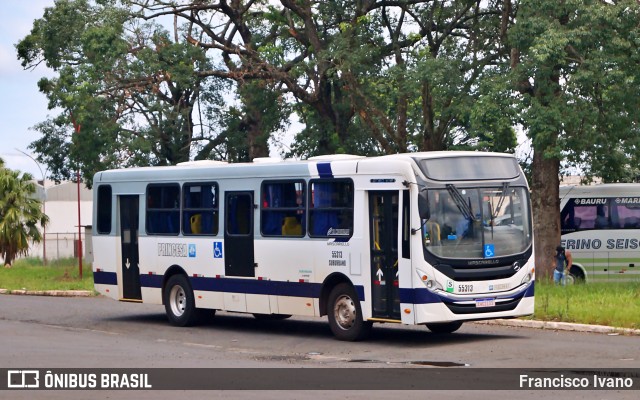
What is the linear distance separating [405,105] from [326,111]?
18.0 ft

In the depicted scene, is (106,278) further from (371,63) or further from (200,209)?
(371,63)

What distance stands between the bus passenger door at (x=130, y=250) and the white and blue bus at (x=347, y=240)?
39cm

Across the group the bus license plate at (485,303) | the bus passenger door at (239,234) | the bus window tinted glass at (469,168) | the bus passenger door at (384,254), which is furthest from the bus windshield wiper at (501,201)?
the bus passenger door at (239,234)

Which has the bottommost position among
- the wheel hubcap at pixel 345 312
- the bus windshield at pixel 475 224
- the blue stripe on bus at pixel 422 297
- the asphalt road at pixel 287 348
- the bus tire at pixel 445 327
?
the asphalt road at pixel 287 348

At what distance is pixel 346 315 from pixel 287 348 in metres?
1.16

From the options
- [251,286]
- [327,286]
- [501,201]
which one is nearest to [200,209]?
[251,286]

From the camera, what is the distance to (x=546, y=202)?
3234 centimetres

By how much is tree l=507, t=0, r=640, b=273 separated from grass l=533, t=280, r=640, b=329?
5486 millimetres

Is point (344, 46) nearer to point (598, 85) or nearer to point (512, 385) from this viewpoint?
point (598, 85)

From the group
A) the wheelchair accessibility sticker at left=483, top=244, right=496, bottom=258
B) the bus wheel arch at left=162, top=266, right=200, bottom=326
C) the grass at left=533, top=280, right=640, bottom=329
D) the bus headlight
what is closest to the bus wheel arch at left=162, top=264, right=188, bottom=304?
the bus wheel arch at left=162, top=266, right=200, bottom=326

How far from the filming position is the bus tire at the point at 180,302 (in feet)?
73.6

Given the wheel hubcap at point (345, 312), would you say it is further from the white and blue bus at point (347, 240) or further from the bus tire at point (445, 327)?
the bus tire at point (445, 327)

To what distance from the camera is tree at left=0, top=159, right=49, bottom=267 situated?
51812mm

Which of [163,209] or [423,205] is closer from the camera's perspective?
[423,205]
